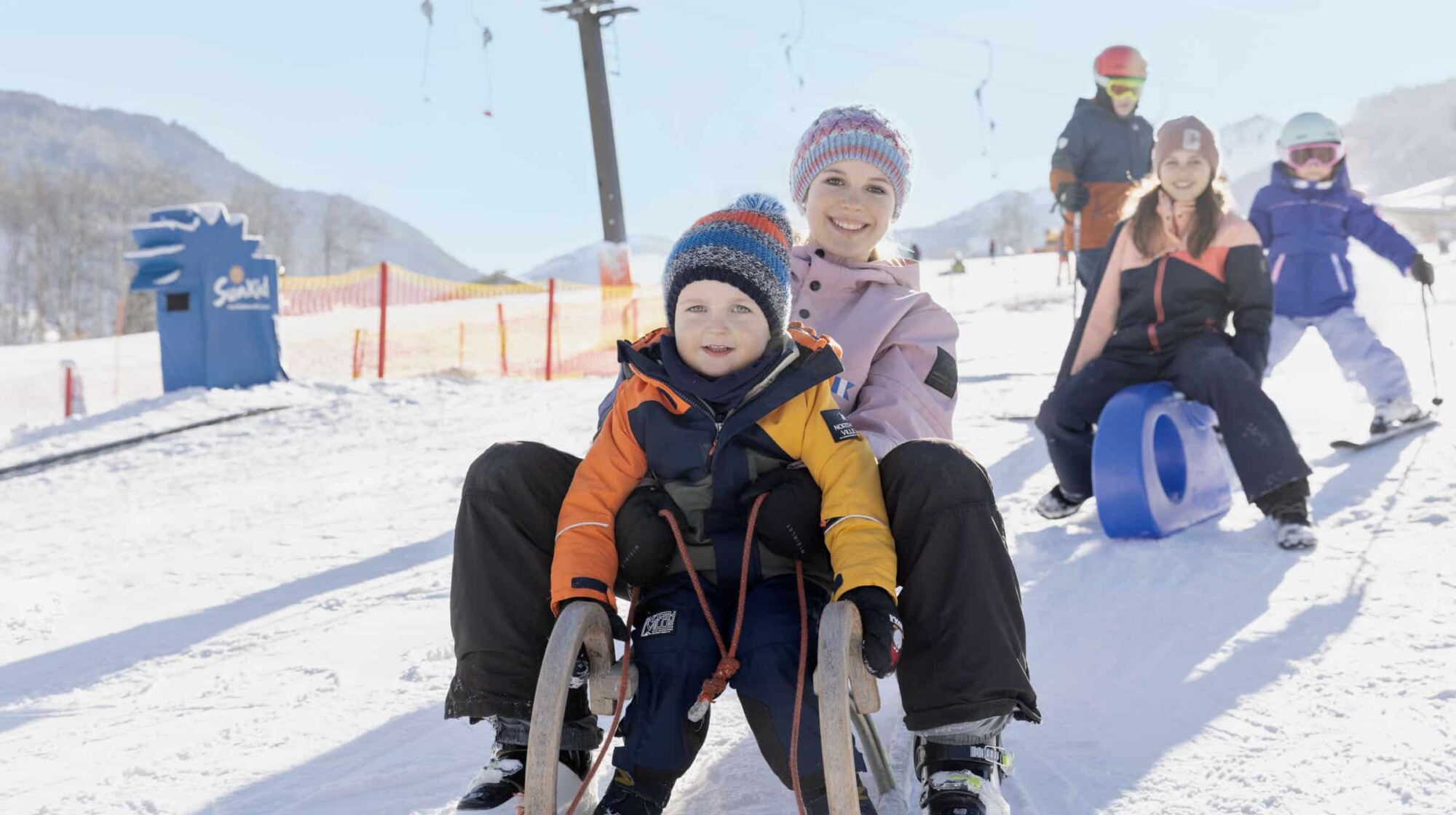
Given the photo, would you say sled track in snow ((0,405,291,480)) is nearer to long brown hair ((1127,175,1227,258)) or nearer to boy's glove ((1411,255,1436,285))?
long brown hair ((1127,175,1227,258))

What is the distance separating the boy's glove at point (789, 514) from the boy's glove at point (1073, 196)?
13.8 ft

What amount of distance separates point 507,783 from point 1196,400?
2.68 meters

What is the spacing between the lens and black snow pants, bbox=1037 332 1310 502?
332 cm

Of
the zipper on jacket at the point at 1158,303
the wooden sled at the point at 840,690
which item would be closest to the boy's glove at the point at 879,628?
the wooden sled at the point at 840,690

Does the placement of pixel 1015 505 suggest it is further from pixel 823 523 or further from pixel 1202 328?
pixel 823 523

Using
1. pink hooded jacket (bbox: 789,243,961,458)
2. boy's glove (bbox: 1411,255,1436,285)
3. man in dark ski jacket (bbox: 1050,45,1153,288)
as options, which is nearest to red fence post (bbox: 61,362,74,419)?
man in dark ski jacket (bbox: 1050,45,1153,288)

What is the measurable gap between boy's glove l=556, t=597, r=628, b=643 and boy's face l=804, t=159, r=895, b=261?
1.02m

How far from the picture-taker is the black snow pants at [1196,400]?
3316mm

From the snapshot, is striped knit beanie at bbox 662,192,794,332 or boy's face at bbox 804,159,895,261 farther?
boy's face at bbox 804,159,895,261

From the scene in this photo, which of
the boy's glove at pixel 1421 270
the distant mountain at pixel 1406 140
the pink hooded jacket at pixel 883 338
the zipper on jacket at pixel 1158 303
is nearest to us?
the pink hooded jacket at pixel 883 338

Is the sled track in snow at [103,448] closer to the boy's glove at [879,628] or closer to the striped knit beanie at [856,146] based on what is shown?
the striped knit beanie at [856,146]

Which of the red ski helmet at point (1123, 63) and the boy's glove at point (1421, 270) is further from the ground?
the red ski helmet at point (1123, 63)

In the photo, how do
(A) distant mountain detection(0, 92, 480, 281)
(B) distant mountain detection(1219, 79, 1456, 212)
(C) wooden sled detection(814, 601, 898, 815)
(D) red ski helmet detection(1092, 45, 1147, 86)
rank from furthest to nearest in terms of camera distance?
(B) distant mountain detection(1219, 79, 1456, 212) < (A) distant mountain detection(0, 92, 480, 281) < (D) red ski helmet detection(1092, 45, 1147, 86) < (C) wooden sled detection(814, 601, 898, 815)

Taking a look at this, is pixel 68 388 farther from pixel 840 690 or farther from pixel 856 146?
pixel 840 690
